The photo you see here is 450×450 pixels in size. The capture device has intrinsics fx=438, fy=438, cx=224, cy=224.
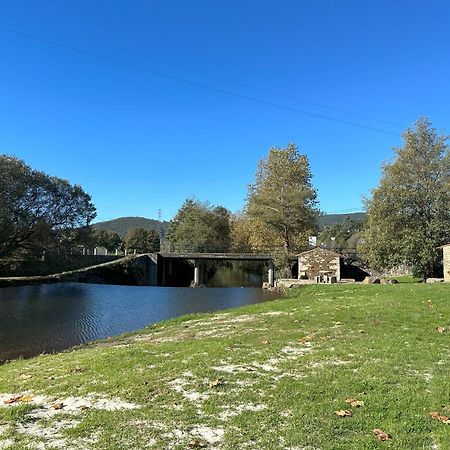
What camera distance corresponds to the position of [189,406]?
18.6 ft

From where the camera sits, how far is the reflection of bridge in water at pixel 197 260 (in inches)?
2064

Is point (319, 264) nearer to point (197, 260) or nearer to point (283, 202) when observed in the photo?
point (283, 202)

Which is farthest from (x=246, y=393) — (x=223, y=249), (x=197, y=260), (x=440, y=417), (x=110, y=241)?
(x=110, y=241)

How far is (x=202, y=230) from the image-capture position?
229 ft

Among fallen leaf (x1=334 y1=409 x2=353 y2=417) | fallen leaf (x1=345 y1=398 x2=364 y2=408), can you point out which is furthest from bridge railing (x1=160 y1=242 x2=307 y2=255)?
fallen leaf (x1=334 y1=409 x2=353 y2=417)

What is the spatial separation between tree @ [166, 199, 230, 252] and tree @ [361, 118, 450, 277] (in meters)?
31.9

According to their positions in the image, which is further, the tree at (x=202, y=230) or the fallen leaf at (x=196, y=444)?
the tree at (x=202, y=230)

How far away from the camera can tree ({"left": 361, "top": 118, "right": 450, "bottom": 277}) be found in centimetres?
3388

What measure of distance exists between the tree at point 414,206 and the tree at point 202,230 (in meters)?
31.9

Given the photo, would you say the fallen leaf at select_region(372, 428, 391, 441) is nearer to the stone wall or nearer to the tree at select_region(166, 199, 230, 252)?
the stone wall

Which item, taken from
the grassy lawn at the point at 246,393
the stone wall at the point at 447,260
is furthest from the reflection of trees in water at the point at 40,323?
the stone wall at the point at 447,260

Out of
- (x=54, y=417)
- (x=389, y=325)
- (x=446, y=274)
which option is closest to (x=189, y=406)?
(x=54, y=417)

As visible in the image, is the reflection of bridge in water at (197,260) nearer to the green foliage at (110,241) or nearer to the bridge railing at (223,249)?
the bridge railing at (223,249)

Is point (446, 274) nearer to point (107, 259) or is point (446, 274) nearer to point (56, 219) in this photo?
point (56, 219)
